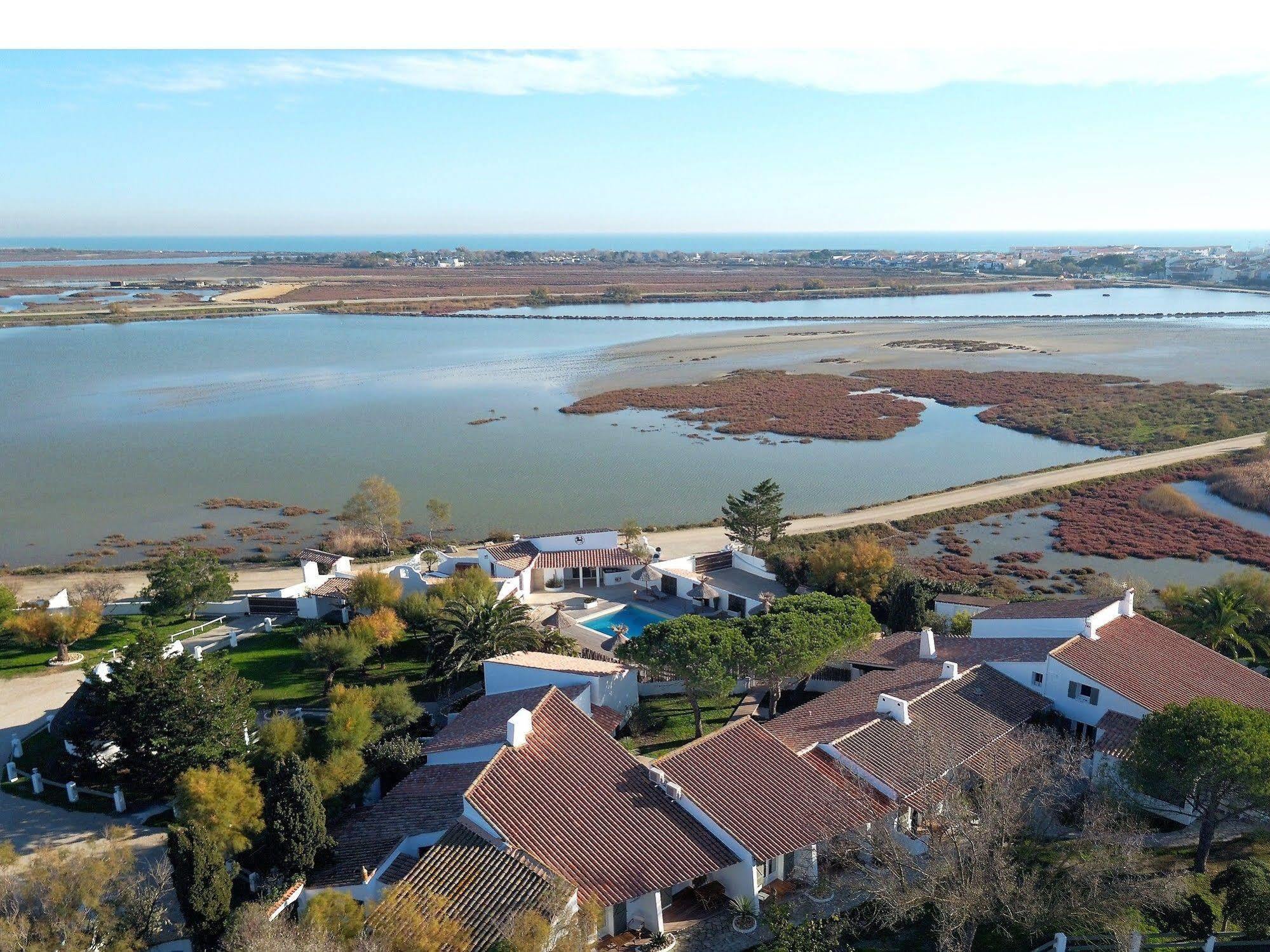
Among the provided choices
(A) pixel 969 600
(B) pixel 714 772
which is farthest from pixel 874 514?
(B) pixel 714 772

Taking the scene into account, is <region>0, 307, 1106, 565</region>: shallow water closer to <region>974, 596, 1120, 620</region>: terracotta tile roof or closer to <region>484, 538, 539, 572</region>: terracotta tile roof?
<region>484, 538, 539, 572</region>: terracotta tile roof

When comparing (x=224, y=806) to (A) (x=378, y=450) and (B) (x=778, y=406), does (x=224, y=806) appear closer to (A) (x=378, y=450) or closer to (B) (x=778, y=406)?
(A) (x=378, y=450)

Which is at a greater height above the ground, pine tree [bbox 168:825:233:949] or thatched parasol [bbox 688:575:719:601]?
pine tree [bbox 168:825:233:949]

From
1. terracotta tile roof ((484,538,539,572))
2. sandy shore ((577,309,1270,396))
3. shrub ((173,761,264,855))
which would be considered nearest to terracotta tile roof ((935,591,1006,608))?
terracotta tile roof ((484,538,539,572))

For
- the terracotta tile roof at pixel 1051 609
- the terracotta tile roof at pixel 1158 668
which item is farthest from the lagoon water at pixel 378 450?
the terracotta tile roof at pixel 1158 668

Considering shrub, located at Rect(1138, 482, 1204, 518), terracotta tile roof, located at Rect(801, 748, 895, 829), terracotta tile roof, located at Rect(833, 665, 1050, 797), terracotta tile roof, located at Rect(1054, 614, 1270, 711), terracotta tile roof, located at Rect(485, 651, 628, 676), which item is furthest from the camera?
shrub, located at Rect(1138, 482, 1204, 518)

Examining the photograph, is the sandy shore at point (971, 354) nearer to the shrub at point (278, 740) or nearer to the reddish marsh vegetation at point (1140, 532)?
the reddish marsh vegetation at point (1140, 532)
